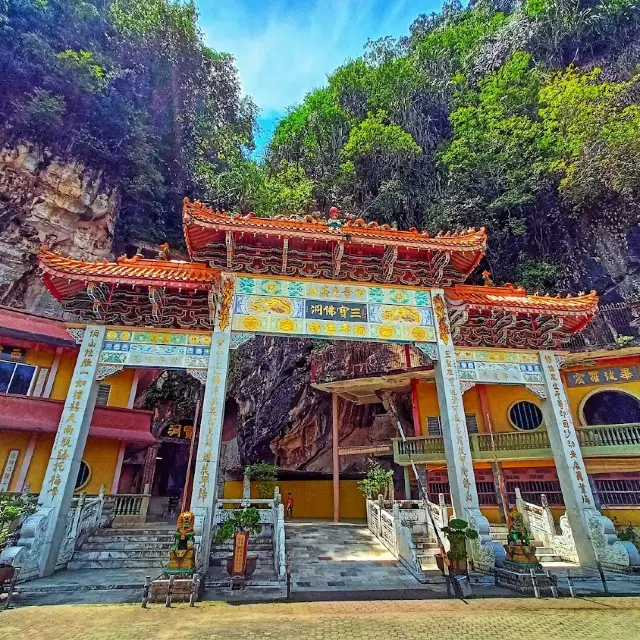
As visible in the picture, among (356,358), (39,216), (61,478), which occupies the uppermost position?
(39,216)

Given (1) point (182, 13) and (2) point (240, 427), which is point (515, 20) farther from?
(2) point (240, 427)

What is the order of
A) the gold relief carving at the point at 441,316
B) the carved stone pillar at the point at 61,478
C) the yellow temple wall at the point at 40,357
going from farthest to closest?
the yellow temple wall at the point at 40,357
the gold relief carving at the point at 441,316
the carved stone pillar at the point at 61,478

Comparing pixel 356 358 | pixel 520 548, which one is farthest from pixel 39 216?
pixel 520 548

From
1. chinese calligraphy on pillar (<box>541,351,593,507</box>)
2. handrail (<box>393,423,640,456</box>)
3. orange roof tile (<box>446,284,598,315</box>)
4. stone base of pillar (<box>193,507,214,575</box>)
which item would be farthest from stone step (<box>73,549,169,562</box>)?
handrail (<box>393,423,640,456</box>)

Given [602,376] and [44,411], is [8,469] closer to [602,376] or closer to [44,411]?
[44,411]

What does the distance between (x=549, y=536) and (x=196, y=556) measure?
10193mm

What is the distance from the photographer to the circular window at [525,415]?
1527 centimetres

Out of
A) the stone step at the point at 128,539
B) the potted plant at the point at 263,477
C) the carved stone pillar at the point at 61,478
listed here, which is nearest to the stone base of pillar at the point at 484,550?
the stone step at the point at 128,539

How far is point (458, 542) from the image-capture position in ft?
24.2

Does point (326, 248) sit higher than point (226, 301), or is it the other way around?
point (326, 248)

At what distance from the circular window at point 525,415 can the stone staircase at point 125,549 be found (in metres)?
13.2

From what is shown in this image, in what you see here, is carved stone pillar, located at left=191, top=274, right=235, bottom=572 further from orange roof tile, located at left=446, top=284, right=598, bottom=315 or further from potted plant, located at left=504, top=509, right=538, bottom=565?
orange roof tile, located at left=446, top=284, right=598, bottom=315

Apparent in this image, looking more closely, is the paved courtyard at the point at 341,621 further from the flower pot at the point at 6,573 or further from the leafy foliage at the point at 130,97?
the leafy foliage at the point at 130,97

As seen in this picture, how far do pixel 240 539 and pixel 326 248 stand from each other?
266 inches
